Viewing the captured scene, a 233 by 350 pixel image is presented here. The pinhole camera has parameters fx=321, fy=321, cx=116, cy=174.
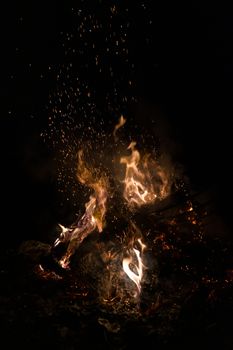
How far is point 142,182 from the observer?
23.9ft

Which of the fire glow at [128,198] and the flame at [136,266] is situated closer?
the flame at [136,266]

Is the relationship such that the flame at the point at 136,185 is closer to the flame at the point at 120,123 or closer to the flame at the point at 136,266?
the flame at the point at 136,266

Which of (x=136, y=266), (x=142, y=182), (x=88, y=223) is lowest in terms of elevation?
(x=136, y=266)

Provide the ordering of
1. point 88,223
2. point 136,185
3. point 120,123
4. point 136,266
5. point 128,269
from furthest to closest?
1. point 120,123
2. point 136,185
3. point 88,223
4. point 136,266
5. point 128,269

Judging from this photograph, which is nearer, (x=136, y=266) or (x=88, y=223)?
(x=136, y=266)

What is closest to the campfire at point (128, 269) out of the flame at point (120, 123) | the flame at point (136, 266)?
the flame at point (136, 266)

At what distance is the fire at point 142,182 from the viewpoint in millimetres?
6797

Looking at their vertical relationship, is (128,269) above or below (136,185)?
below

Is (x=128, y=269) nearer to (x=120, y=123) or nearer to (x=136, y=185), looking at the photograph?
(x=136, y=185)

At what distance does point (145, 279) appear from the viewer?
5.29m

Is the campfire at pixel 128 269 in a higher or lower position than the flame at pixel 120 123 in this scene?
lower

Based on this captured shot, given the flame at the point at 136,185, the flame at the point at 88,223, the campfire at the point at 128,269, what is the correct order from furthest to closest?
the flame at the point at 136,185 < the flame at the point at 88,223 < the campfire at the point at 128,269

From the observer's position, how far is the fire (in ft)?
22.3

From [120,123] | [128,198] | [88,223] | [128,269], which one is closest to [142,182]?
[128,198]
